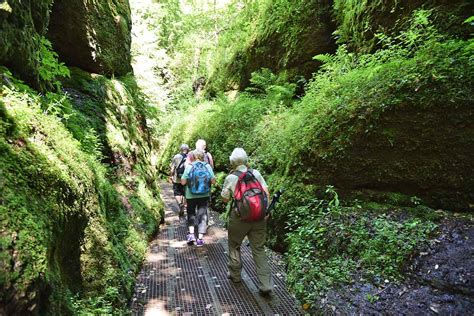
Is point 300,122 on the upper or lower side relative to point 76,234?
upper

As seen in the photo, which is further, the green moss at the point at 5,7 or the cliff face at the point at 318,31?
the cliff face at the point at 318,31

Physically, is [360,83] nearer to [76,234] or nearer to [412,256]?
[412,256]

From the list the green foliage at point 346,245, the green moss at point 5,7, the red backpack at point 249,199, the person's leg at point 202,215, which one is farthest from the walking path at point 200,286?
the green moss at point 5,7

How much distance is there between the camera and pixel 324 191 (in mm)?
6188

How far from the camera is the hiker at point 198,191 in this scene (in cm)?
714

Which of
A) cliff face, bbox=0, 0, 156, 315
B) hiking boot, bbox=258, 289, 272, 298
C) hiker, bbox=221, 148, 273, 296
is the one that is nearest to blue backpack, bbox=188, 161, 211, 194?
cliff face, bbox=0, 0, 156, 315

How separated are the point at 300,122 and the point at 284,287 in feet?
12.4

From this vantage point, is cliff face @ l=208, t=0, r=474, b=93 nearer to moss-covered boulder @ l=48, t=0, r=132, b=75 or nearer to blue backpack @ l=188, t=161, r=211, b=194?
blue backpack @ l=188, t=161, r=211, b=194

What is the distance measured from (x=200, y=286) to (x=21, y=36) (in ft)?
14.1

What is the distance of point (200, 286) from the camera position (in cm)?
532

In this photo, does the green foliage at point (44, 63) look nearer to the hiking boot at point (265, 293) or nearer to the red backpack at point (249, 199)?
the red backpack at point (249, 199)

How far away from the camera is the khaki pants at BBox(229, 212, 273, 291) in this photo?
16.4 feet

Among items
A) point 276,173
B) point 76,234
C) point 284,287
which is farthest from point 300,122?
point 76,234

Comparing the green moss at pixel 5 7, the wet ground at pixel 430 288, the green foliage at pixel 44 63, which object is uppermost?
the green moss at pixel 5 7
